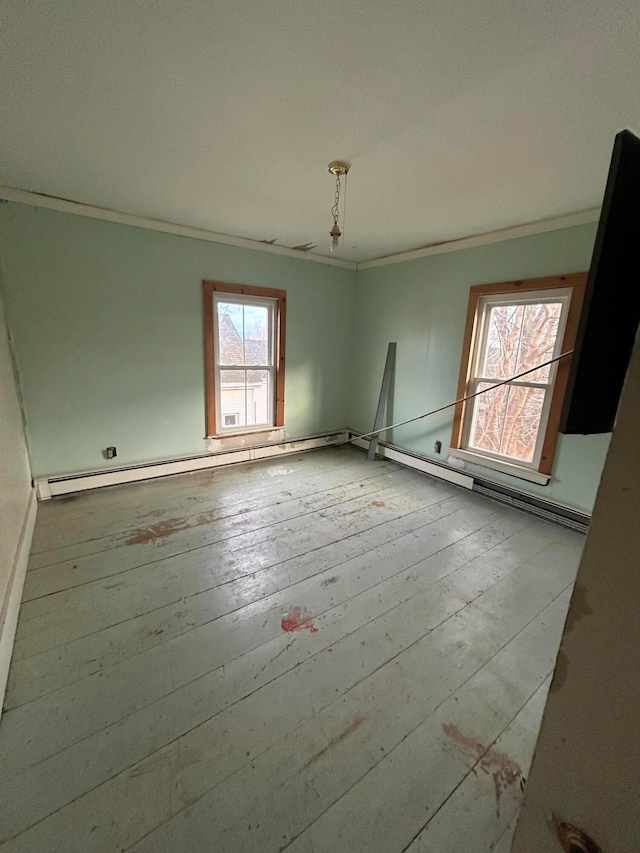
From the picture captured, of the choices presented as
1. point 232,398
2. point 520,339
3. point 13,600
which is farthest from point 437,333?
point 13,600

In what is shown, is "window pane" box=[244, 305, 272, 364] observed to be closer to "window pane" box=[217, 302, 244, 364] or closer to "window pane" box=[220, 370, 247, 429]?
"window pane" box=[217, 302, 244, 364]

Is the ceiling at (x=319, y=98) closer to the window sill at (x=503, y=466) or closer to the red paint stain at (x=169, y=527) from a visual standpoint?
the window sill at (x=503, y=466)

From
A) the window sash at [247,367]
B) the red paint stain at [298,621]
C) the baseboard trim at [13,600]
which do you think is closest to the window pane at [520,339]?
the window sash at [247,367]

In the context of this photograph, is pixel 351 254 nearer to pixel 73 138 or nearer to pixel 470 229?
pixel 470 229

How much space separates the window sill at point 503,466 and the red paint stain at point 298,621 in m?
2.26

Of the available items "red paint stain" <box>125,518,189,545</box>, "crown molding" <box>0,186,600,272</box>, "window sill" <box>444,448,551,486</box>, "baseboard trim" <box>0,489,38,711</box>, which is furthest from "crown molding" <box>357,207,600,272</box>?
"baseboard trim" <box>0,489,38,711</box>

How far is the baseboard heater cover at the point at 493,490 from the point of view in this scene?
2799 mm

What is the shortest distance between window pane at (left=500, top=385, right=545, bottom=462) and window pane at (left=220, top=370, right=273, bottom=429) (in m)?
2.53

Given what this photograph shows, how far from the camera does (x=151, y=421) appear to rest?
3416 millimetres

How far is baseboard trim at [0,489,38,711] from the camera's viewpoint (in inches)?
56.3

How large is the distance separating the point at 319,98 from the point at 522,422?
9.11ft

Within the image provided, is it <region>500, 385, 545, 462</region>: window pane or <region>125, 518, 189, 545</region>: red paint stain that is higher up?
<region>500, 385, 545, 462</region>: window pane

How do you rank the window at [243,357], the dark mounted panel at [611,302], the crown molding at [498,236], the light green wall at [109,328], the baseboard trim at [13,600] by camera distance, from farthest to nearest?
the window at [243,357] → the light green wall at [109,328] → the crown molding at [498,236] → the baseboard trim at [13,600] → the dark mounted panel at [611,302]

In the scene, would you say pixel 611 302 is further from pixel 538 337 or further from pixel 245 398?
pixel 245 398
